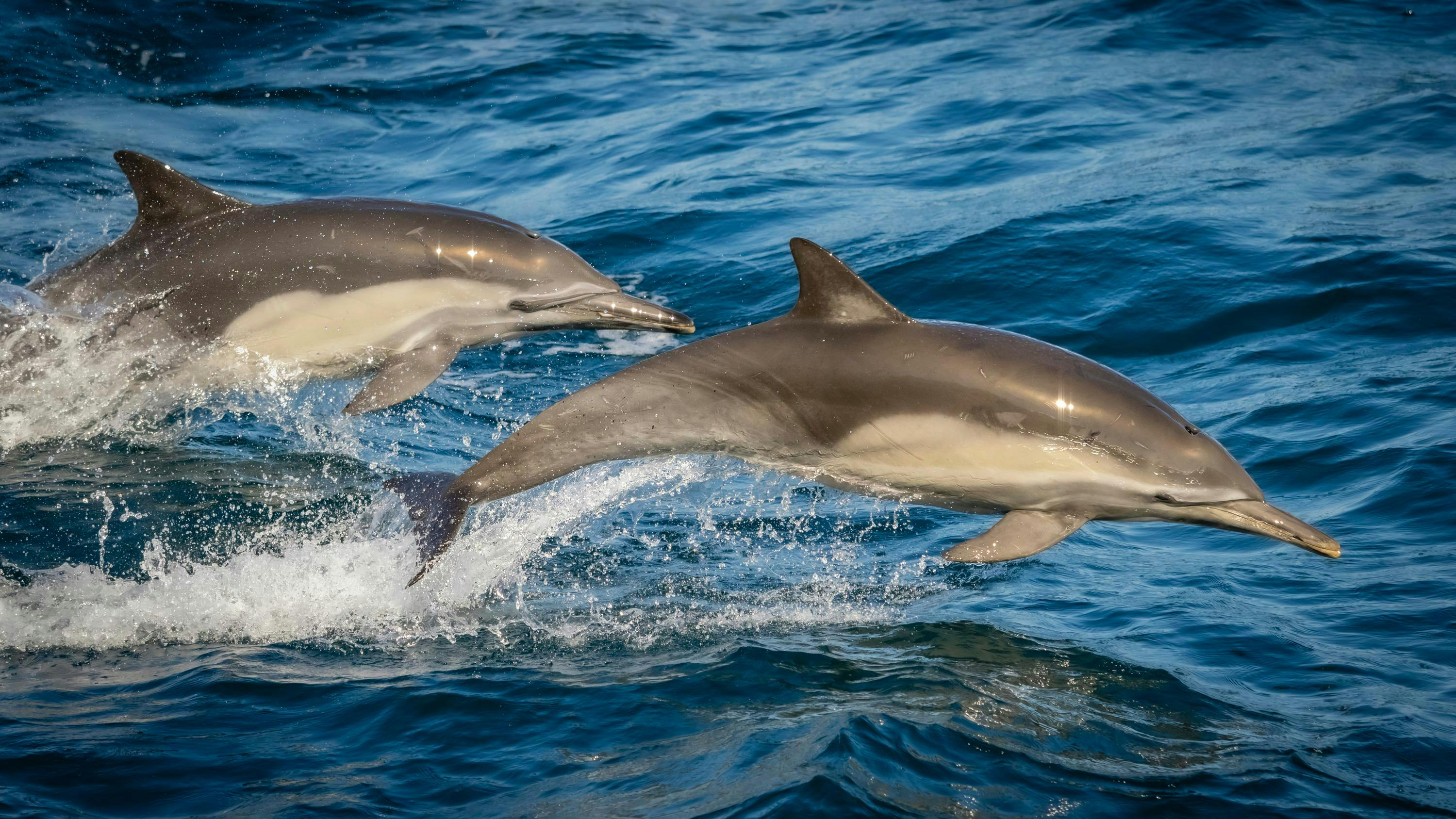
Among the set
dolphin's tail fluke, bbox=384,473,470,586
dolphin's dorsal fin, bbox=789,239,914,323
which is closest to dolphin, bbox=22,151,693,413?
dolphin's tail fluke, bbox=384,473,470,586

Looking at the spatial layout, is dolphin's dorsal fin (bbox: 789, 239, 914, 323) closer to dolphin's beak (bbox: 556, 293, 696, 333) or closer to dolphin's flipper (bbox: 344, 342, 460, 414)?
dolphin's beak (bbox: 556, 293, 696, 333)

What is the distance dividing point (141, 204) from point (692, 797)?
179 inches

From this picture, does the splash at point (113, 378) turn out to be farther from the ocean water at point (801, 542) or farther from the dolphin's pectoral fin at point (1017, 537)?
the dolphin's pectoral fin at point (1017, 537)

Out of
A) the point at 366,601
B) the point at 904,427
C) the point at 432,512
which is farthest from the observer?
the point at 366,601

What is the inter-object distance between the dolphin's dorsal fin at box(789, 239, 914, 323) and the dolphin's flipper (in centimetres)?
220

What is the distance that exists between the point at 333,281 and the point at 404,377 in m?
0.62

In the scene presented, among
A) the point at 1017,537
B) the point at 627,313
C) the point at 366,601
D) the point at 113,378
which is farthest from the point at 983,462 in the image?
the point at 113,378

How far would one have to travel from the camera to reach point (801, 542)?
6672mm

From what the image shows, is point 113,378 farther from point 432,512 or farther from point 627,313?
point 627,313

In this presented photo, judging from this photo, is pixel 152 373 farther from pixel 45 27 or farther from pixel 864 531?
pixel 45 27

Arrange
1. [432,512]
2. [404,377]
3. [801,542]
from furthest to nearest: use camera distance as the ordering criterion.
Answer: [801,542], [404,377], [432,512]

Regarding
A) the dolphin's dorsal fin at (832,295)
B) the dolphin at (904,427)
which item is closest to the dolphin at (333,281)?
the dolphin at (904,427)

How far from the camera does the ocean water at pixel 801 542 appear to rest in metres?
4.16

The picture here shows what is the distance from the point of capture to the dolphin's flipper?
6316 mm
